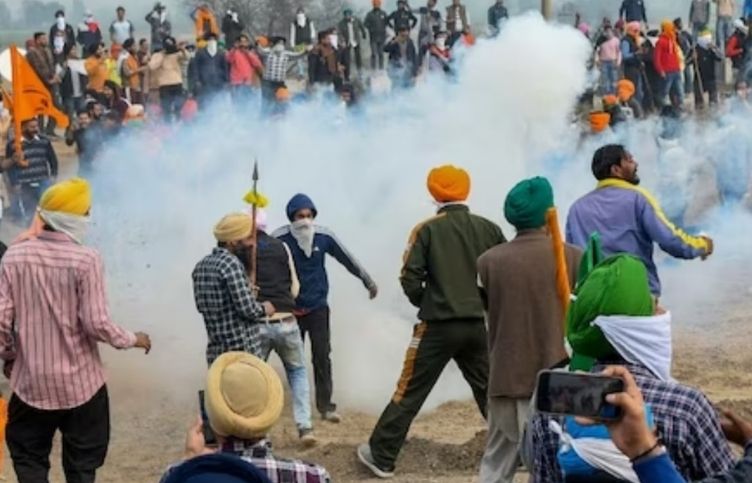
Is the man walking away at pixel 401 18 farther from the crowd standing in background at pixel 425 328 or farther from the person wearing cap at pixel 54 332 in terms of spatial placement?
the person wearing cap at pixel 54 332

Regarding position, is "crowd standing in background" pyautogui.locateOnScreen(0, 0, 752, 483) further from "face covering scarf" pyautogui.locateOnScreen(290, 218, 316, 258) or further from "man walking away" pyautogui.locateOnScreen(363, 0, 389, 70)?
"man walking away" pyautogui.locateOnScreen(363, 0, 389, 70)

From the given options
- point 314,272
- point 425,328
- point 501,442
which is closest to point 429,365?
point 425,328

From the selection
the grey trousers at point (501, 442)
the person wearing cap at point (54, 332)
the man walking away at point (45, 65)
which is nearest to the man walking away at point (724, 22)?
the man walking away at point (45, 65)

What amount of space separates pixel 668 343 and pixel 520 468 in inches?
157

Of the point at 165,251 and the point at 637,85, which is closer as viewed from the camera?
the point at 165,251

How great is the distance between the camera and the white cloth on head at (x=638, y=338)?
3.56 metres

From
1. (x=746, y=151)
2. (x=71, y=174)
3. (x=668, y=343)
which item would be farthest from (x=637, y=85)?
(x=668, y=343)

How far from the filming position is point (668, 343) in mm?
3670

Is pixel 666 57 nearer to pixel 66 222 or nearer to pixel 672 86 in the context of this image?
pixel 672 86

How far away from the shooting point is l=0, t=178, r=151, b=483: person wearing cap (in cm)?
644

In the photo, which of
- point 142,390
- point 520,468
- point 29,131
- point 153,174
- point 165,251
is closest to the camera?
point 520,468

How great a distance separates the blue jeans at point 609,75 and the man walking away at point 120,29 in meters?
8.25

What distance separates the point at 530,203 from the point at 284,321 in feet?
8.53

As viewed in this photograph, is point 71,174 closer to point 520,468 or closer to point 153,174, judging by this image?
point 153,174
